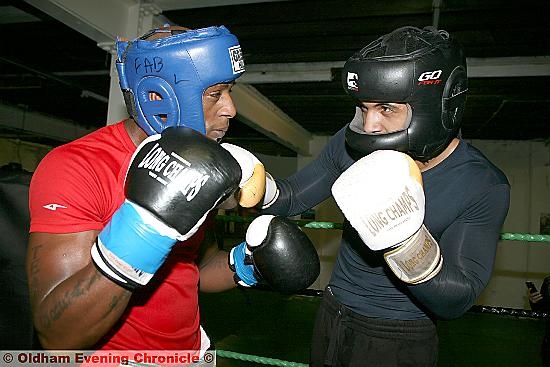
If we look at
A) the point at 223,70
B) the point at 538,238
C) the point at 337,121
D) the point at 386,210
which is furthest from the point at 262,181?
the point at 337,121

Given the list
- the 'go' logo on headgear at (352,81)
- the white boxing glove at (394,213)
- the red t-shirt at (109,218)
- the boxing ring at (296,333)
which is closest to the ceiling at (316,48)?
the boxing ring at (296,333)

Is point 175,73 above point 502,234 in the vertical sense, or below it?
above

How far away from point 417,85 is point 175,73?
0.68m

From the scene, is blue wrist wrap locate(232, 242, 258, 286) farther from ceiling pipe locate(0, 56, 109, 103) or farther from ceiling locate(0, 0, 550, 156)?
ceiling pipe locate(0, 56, 109, 103)

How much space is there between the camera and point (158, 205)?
88 centimetres

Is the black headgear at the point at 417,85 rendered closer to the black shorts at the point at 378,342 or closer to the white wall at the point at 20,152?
the black shorts at the point at 378,342

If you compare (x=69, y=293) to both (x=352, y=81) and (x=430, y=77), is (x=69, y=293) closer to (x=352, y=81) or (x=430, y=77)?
(x=352, y=81)

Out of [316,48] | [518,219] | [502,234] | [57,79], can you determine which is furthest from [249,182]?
[518,219]

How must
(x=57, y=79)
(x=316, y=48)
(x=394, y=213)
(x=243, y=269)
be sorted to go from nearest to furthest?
(x=394, y=213) → (x=243, y=269) → (x=316, y=48) → (x=57, y=79)

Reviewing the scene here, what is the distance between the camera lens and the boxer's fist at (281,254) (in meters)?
1.29

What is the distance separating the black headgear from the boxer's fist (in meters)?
0.34

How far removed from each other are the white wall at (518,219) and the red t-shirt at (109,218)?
22.7 ft

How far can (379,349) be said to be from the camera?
4.57 ft

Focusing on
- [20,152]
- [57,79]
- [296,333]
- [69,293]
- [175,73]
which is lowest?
[20,152]
